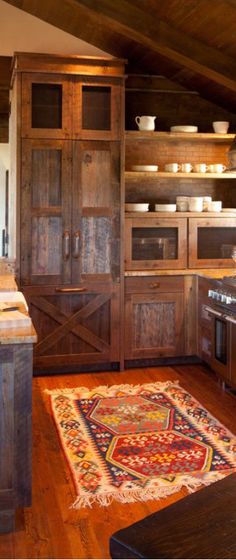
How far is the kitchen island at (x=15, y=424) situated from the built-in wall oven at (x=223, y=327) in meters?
2.10

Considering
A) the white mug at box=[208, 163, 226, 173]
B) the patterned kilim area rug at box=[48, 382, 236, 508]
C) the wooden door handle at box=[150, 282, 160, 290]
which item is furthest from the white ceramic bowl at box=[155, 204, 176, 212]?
the patterned kilim area rug at box=[48, 382, 236, 508]

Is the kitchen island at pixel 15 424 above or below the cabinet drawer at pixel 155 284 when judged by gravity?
below

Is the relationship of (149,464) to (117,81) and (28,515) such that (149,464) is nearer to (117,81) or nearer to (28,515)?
(28,515)

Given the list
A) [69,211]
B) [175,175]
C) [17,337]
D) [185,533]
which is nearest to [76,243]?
[69,211]

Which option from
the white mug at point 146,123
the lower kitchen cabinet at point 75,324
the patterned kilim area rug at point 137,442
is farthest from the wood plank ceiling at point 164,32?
the patterned kilim area rug at point 137,442

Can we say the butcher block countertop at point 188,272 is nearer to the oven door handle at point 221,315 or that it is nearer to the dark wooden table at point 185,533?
the oven door handle at point 221,315

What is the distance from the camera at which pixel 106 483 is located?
292 centimetres

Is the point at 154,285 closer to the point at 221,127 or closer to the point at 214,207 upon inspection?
the point at 214,207

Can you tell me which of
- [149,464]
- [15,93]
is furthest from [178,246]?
[149,464]

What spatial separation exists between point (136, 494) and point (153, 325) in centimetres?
234

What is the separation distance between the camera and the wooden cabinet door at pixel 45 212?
464cm

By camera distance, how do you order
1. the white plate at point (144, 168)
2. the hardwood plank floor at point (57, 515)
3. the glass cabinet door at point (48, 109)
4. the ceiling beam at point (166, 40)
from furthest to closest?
the white plate at point (144, 168)
the glass cabinet door at point (48, 109)
the ceiling beam at point (166, 40)
the hardwood plank floor at point (57, 515)

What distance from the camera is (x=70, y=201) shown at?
473cm

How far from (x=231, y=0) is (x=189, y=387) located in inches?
112
